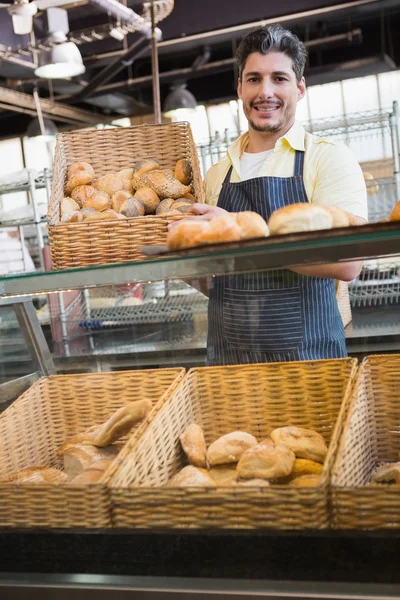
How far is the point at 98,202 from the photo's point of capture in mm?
1508

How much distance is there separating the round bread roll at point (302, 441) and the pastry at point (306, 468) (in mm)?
20

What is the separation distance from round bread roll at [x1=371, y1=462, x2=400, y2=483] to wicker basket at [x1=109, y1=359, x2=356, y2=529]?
0.09 meters

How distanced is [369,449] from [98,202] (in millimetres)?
799

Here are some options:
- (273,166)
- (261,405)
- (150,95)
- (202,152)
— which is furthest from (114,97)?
(261,405)

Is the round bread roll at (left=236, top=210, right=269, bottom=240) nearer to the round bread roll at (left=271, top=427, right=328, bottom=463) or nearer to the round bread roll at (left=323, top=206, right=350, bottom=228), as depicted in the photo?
the round bread roll at (left=323, top=206, right=350, bottom=228)

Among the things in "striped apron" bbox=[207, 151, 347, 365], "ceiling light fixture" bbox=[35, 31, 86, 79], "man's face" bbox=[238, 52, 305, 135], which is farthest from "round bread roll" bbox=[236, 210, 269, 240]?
"ceiling light fixture" bbox=[35, 31, 86, 79]

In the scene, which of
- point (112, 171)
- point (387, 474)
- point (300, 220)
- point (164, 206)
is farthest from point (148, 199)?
point (387, 474)

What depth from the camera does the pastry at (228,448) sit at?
3.65 feet

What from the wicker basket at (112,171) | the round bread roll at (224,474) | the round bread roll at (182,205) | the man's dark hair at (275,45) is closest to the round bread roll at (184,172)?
the wicker basket at (112,171)

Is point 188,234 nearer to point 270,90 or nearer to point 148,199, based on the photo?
point 148,199

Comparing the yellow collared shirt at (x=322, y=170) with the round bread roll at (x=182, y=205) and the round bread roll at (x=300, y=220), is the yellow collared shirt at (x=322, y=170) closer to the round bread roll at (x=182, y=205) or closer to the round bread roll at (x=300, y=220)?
the round bread roll at (x=182, y=205)

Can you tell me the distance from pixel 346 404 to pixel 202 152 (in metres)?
3.11

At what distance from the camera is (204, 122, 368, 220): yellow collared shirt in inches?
63.3

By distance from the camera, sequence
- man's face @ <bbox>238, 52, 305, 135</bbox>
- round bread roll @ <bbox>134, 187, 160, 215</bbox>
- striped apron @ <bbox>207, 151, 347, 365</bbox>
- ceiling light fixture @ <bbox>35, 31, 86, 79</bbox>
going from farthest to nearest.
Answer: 1. ceiling light fixture @ <bbox>35, 31, 86, 79</bbox>
2. man's face @ <bbox>238, 52, 305, 135</bbox>
3. round bread roll @ <bbox>134, 187, 160, 215</bbox>
4. striped apron @ <bbox>207, 151, 347, 365</bbox>
